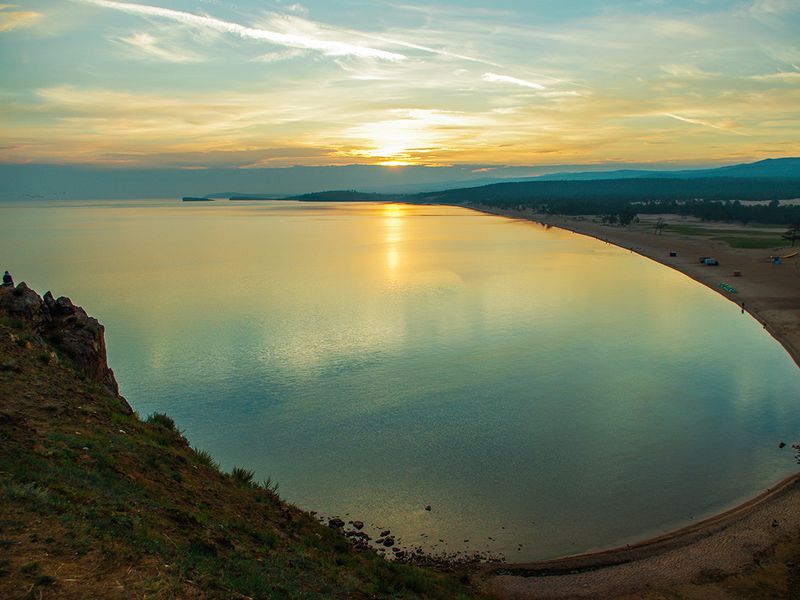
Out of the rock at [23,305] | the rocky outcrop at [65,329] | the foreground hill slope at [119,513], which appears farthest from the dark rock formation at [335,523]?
the rock at [23,305]

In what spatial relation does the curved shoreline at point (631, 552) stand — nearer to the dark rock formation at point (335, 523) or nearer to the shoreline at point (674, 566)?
the shoreline at point (674, 566)

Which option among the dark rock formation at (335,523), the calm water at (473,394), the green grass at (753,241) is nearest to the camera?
the dark rock formation at (335,523)

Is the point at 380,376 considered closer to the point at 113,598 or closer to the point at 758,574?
the point at 758,574

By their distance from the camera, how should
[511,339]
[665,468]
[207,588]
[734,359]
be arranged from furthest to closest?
1. [511,339]
2. [734,359]
3. [665,468]
4. [207,588]

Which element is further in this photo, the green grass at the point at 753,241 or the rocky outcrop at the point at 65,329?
the green grass at the point at 753,241

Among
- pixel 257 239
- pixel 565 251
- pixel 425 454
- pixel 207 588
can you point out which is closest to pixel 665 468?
pixel 425 454

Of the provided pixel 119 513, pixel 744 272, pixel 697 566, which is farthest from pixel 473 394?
pixel 744 272
